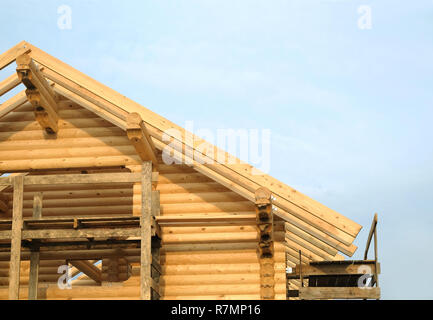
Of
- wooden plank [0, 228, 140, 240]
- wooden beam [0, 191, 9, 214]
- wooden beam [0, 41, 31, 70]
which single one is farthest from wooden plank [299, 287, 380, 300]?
wooden beam [0, 191, 9, 214]

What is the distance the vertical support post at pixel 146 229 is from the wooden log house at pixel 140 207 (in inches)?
0.9

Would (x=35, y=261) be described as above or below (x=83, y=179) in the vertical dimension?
below

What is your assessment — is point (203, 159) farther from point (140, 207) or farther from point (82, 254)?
point (82, 254)

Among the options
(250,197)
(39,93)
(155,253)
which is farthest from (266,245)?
(39,93)

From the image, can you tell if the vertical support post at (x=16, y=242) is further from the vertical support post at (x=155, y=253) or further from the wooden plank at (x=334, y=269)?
the wooden plank at (x=334, y=269)

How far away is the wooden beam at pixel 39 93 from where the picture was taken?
17.6 metres

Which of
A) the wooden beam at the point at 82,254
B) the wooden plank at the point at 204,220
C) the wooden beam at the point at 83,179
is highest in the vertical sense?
the wooden beam at the point at 83,179

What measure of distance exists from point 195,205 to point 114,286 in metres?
2.78

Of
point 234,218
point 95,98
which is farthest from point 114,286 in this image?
point 95,98

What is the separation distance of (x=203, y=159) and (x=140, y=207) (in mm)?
2350

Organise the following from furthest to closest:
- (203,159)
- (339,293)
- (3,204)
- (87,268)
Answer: (87,268) < (3,204) < (203,159) < (339,293)

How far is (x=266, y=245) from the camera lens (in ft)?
58.4

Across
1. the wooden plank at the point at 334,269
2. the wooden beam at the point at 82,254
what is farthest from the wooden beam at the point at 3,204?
the wooden plank at the point at 334,269
